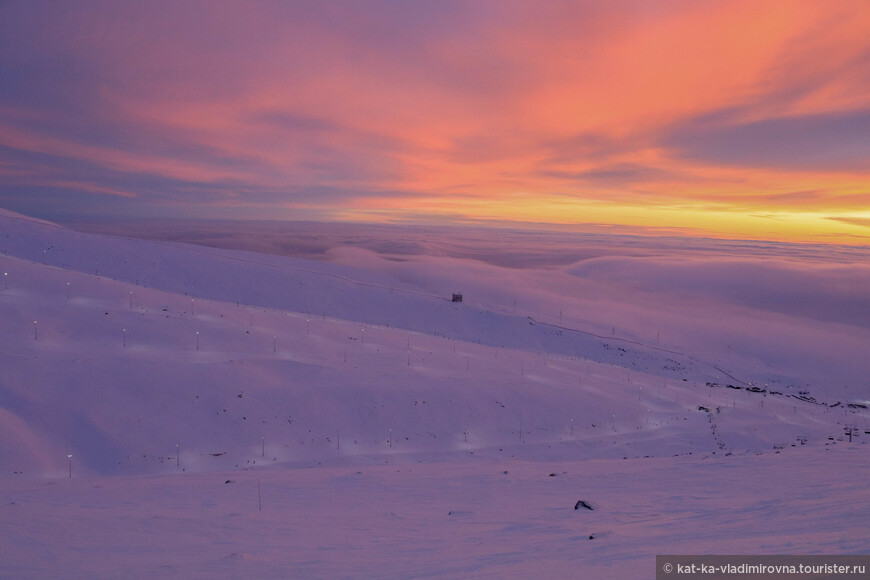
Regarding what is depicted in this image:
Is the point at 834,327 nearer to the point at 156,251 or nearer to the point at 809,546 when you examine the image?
the point at 809,546

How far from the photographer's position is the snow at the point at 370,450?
22.9ft

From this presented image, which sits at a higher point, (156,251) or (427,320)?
(156,251)

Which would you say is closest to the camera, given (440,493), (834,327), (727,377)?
(440,493)

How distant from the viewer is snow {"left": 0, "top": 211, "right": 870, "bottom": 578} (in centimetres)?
699

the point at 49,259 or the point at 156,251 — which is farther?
the point at 156,251

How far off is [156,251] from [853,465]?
59456mm

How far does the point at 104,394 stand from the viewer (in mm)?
16391

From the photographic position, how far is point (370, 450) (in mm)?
16672

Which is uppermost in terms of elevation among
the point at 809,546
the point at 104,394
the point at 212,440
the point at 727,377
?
the point at 809,546

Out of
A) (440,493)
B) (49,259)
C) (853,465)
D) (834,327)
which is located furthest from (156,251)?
(834,327)

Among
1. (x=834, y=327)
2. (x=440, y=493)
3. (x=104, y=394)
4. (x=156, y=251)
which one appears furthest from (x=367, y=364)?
(x=834, y=327)

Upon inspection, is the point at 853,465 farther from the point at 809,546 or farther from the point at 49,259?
the point at 49,259

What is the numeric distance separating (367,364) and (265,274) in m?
35.2

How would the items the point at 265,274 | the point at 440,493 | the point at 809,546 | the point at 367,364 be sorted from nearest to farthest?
the point at 809,546, the point at 440,493, the point at 367,364, the point at 265,274
